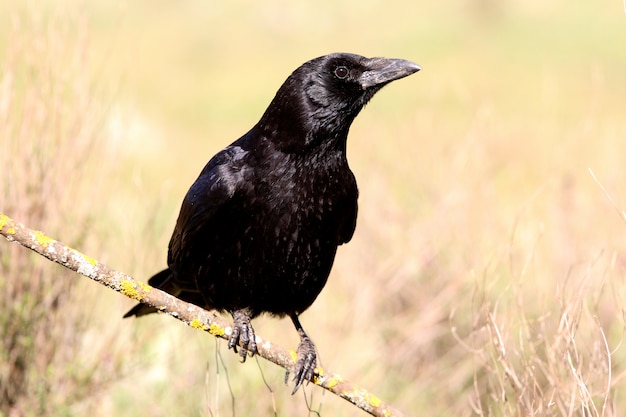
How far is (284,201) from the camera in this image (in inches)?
164

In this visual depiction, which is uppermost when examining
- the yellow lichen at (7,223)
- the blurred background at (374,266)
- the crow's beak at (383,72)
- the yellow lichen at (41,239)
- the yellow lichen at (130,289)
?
the crow's beak at (383,72)

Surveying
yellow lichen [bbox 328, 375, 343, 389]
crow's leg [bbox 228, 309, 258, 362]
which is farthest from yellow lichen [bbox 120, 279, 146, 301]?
yellow lichen [bbox 328, 375, 343, 389]

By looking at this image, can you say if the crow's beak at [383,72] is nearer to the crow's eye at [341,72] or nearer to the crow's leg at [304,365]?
the crow's eye at [341,72]

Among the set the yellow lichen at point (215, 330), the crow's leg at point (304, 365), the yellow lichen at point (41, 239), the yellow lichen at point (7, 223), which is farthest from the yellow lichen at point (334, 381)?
the yellow lichen at point (7, 223)

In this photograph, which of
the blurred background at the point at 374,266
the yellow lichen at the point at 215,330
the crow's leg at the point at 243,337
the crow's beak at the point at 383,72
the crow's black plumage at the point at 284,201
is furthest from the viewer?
the blurred background at the point at 374,266

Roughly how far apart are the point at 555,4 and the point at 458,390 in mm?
23450

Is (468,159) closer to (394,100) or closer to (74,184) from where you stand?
(74,184)

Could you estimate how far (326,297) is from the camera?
21.7 ft

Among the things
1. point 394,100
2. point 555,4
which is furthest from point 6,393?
point 555,4

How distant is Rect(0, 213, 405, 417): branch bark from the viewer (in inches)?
127

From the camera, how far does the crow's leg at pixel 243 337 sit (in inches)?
160

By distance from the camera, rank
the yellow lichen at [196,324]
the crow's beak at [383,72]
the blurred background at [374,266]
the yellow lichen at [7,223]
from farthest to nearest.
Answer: the blurred background at [374,266] → the crow's beak at [383,72] → the yellow lichen at [196,324] → the yellow lichen at [7,223]

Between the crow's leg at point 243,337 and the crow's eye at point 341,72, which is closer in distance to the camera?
the crow's leg at point 243,337

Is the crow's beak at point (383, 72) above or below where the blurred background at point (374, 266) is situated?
above
